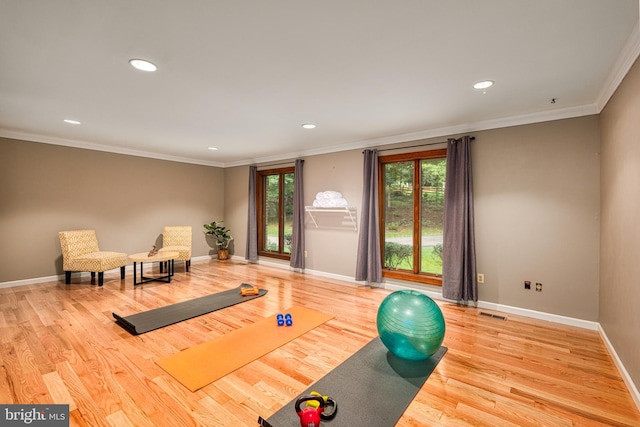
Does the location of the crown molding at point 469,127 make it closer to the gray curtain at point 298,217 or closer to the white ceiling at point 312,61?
the white ceiling at point 312,61

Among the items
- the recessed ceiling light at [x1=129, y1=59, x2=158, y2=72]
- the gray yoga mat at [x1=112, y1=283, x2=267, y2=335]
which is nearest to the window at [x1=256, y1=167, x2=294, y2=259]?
the gray yoga mat at [x1=112, y1=283, x2=267, y2=335]

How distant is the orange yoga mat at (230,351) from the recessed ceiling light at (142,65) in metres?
2.52

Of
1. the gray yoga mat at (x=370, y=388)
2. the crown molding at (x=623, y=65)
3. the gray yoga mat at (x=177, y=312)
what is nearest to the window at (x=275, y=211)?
the gray yoga mat at (x=177, y=312)

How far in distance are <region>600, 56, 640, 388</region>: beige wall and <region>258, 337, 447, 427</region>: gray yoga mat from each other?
1.40m

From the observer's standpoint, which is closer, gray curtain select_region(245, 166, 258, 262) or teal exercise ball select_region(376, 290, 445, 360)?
teal exercise ball select_region(376, 290, 445, 360)

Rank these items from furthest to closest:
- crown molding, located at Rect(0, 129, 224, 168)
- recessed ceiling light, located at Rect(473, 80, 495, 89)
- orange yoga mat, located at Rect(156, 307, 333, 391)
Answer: crown molding, located at Rect(0, 129, 224, 168)
recessed ceiling light, located at Rect(473, 80, 495, 89)
orange yoga mat, located at Rect(156, 307, 333, 391)

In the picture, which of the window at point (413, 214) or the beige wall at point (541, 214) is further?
the window at point (413, 214)

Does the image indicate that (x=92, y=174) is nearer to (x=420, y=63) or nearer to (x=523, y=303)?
(x=420, y=63)

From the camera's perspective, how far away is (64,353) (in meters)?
2.61

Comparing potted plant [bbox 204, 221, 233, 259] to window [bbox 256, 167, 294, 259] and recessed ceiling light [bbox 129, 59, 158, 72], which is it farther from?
recessed ceiling light [bbox 129, 59, 158, 72]

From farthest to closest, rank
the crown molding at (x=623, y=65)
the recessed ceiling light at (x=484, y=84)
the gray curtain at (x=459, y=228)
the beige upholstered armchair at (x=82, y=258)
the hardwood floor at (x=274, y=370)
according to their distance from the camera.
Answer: the beige upholstered armchair at (x=82, y=258), the gray curtain at (x=459, y=228), the recessed ceiling light at (x=484, y=84), the crown molding at (x=623, y=65), the hardwood floor at (x=274, y=370)

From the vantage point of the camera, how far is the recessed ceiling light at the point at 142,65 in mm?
2357

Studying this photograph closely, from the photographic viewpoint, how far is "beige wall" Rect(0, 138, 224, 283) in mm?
4766

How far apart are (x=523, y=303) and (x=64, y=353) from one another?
5.01 m
